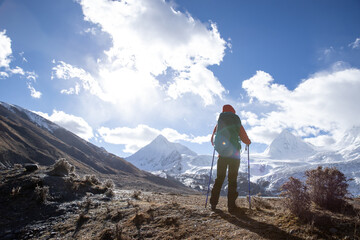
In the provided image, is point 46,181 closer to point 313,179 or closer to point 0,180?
point 0,180

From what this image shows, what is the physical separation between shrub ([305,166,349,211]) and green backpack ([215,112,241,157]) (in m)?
2.74

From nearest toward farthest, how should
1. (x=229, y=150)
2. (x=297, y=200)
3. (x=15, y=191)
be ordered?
(x=297, y=200) < (x=229, y=150) < (x=15, y=191)

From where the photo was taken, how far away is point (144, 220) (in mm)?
5531

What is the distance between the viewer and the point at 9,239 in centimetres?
577

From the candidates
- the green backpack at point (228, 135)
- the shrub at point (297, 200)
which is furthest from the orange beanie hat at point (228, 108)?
the shrub at point (297, 200)

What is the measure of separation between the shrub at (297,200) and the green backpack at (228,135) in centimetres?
171

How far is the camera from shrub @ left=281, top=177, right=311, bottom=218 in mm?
4340

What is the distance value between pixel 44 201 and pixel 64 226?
102 inches

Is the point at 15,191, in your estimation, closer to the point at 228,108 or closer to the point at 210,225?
the point at 210,225

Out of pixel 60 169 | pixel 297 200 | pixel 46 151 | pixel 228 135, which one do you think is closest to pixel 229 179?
pixel 228 135

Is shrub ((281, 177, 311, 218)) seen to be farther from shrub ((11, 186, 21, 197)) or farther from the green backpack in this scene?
shrub ((11, 186, 21, 197))

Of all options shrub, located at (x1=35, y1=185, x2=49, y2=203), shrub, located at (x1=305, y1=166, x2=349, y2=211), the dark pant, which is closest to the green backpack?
the dark pant

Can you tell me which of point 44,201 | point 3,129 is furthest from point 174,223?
point 3,129

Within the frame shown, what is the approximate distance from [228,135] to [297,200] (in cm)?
252
